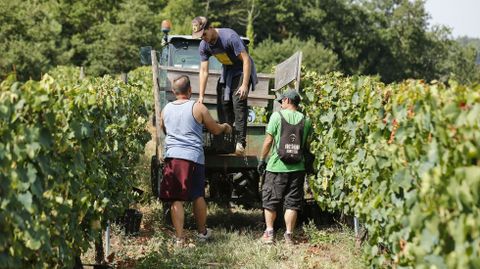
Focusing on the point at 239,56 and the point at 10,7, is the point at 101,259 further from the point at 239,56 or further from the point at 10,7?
the point at 10,7

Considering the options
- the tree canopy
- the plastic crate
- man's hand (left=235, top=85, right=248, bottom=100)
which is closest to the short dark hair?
man's hand (left=235, top=85, right=248, bottom=100)

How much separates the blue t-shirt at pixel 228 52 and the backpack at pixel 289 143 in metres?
0.84

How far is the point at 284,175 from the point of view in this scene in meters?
7.50

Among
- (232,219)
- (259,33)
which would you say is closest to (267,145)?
(232,219)

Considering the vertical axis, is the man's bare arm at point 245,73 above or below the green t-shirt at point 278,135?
above

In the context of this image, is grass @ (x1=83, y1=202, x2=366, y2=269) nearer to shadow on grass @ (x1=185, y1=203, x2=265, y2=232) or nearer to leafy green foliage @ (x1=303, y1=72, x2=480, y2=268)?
shadow on grass @ (x1=185, y1=203, x2=265, y2=232)

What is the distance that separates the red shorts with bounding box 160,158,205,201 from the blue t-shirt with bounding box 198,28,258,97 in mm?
1256

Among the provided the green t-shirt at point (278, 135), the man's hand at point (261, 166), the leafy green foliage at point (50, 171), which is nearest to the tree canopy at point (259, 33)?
the man's hand at point (261, 166)

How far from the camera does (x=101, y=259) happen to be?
6262 millimetres

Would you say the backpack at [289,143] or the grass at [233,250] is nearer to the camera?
the grass at [233,250]

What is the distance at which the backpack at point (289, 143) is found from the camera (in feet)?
24.3

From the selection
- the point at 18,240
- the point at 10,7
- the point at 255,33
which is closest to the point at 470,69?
the point at 255,33

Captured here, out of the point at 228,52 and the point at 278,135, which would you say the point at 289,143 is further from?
the point at 228,52

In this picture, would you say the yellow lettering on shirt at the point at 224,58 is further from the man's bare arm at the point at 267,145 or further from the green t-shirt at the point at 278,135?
the man's bare arm at the point at 267,145
